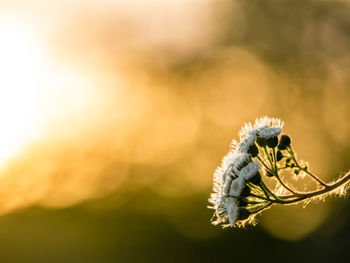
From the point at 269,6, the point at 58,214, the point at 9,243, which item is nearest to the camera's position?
the point at 9,243

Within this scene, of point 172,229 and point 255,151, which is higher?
point 172,229


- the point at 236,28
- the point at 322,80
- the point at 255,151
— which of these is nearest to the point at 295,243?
the point at 322,80

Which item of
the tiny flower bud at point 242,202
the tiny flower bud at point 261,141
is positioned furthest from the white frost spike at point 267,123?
the tiny flower bud at point 242,202

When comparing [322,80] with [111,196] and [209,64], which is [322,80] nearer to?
[209,64]

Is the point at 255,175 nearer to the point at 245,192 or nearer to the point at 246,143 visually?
the point at 245,192

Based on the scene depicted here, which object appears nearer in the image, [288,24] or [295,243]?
[295,243]

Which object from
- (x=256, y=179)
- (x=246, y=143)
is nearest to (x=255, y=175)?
(x=256, y=179)

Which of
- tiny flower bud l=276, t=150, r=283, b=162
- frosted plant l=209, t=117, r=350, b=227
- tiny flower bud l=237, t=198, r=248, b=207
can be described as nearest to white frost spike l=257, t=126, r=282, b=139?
frosted plant l=209, t=117, r=350, b=227
